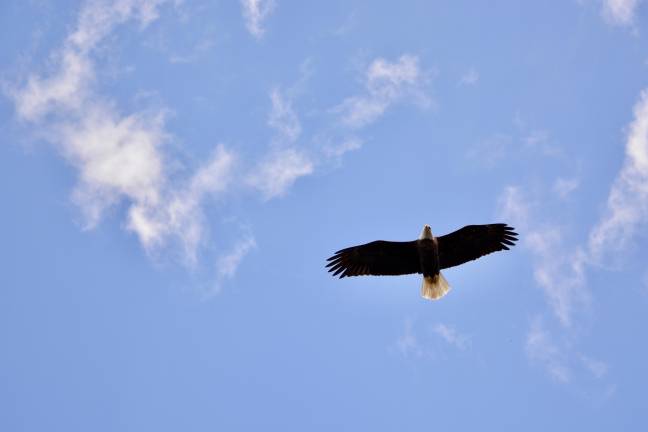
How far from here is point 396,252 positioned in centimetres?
2155

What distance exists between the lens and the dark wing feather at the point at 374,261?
Answer: 21.5m

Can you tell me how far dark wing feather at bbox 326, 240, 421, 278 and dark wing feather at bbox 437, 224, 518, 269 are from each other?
616mm

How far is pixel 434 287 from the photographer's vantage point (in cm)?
2167

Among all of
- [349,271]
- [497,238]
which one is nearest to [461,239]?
[497,238]

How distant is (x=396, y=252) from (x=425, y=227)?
2.65 feet

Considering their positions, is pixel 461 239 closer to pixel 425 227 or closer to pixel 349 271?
pixel 425 227

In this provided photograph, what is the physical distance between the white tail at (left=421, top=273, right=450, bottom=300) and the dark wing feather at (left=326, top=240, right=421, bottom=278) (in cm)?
31

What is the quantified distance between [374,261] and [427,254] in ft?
3.82

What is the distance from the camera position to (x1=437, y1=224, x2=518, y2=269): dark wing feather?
21.4 m

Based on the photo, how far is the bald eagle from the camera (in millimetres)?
21328

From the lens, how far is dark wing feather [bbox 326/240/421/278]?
2155cm

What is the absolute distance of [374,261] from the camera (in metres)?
21.7

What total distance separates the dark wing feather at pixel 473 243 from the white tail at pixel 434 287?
→ 30 cm

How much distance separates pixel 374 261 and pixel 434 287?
4.51 ft
